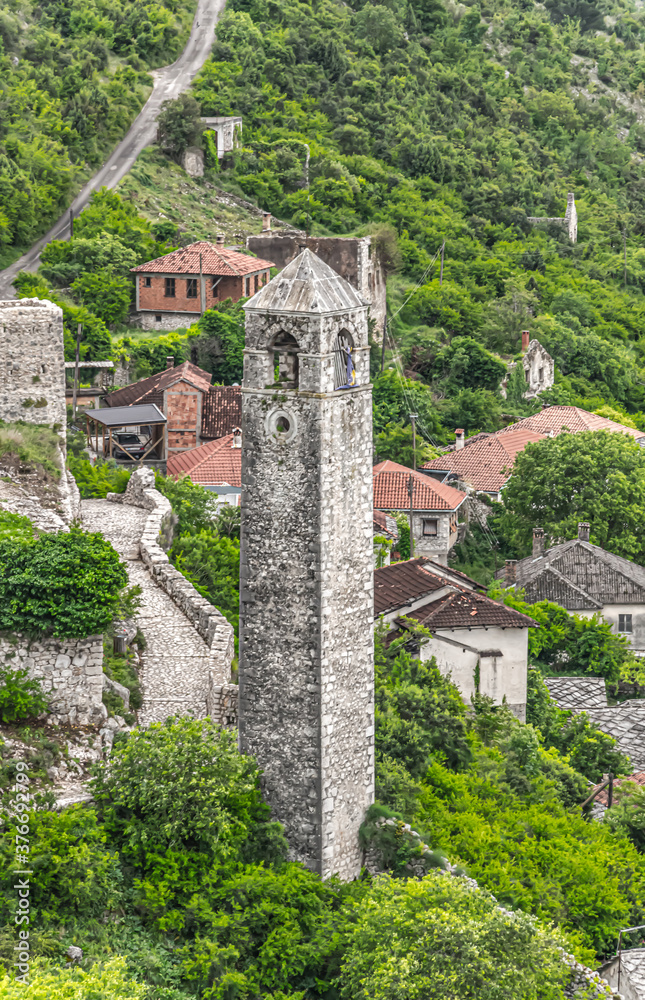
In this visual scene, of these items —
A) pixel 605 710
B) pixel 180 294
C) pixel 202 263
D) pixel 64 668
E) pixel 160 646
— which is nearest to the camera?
pixel 64 668

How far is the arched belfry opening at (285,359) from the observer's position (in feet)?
62.0

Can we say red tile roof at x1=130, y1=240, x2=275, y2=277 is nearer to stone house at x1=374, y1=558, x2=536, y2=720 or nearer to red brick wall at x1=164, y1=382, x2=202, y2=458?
red brick wall at x1=164, y1=382, x2=202, y2=458

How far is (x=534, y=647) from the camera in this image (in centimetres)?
4156

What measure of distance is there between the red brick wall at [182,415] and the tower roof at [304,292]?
30.5m

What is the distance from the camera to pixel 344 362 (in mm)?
19141

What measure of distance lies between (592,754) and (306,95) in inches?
2135

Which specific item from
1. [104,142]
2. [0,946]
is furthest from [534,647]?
[104,142]

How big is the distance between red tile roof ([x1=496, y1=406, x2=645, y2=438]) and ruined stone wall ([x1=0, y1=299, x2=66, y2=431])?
34383mm

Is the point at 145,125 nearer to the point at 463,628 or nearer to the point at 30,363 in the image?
the point at 463,628

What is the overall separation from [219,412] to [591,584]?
1309cm

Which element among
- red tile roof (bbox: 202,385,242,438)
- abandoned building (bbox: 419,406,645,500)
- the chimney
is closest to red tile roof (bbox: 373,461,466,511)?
abandoned building (bbox: 419,406,645,500)

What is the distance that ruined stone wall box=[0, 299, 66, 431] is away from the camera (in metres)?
25.8

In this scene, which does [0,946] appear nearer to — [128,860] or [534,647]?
[128,860]

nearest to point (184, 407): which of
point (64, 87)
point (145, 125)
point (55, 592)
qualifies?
point (64, 87)
